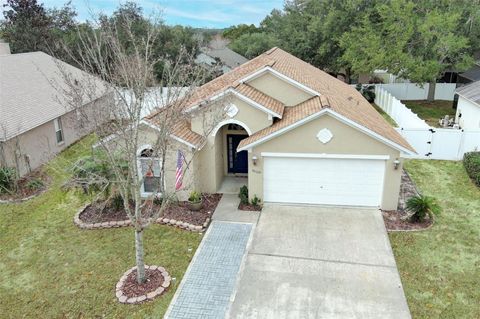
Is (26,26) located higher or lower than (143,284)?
higher

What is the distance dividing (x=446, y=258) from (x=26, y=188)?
1706 centimetres

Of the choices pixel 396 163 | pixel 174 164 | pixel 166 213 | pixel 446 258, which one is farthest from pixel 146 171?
pixel 446 258

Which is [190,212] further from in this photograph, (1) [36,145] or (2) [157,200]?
(1) [36,145]

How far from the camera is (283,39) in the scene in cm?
4234

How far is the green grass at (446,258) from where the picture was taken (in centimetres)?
1016

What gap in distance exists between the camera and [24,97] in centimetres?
2122

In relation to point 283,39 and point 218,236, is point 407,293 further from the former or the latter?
point 283,39

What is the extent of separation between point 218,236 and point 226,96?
17.7 feet

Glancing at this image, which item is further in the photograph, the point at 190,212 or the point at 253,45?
the point at 253,45

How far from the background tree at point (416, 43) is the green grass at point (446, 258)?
15098 mm

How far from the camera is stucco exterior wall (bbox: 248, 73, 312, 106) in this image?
17500 millimetres

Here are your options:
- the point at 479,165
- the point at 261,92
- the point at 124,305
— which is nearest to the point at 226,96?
the point at 261,92

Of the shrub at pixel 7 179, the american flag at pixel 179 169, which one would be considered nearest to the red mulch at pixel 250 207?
the american flag at pixel 179 169

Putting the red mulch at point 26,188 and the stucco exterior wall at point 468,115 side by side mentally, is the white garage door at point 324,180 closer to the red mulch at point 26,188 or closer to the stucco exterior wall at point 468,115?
the red mulch at point 26,188
